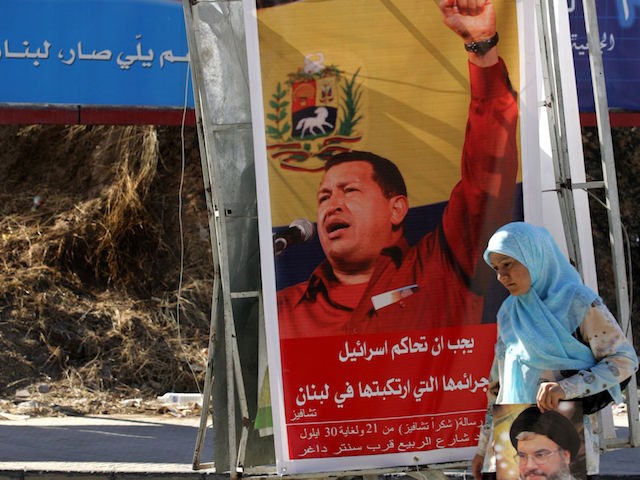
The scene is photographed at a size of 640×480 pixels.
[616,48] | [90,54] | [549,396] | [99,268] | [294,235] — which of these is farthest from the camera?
[99,268]

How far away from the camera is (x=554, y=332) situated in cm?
323

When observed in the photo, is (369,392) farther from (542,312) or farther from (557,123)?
(557,123)

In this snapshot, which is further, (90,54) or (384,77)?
(90,54)

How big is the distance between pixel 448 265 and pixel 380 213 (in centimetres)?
34

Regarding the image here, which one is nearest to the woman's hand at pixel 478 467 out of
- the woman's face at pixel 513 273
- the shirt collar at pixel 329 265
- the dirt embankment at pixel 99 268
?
the woman's face at pixel 513 273

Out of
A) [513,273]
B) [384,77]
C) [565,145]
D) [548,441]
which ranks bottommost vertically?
[548,441]

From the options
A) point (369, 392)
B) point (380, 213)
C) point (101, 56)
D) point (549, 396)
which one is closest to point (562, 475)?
point (549, 396)

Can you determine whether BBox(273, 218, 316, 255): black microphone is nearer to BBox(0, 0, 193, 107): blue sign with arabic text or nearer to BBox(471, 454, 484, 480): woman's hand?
BBox(471, 454, 484, 480): woman's hand

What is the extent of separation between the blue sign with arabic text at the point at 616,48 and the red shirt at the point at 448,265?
4.60 metres

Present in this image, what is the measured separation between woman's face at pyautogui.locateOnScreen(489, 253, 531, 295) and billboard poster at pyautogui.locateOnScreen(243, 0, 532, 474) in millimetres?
1005

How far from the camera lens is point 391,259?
429 centimetres

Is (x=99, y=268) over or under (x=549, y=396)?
over

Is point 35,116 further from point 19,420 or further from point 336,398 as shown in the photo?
point 336,398

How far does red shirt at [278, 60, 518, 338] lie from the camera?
4.28m
